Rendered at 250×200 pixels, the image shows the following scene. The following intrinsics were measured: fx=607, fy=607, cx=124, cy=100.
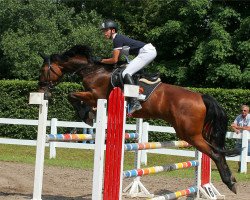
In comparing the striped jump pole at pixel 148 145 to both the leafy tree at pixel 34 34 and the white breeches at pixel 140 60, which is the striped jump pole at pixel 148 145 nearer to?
the white breeches at pixel 140 60

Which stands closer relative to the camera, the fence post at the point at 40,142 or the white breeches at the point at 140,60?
the fence post at the point at 40,142

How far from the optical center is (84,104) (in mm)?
8602

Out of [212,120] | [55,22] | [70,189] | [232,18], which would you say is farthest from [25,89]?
[212,120]

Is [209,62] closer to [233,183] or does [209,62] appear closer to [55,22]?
[55,22]

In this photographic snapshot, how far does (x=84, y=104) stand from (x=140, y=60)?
3.31ft

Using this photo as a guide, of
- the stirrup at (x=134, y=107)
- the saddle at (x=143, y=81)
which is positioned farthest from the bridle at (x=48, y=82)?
the stirrup at (x=134, y=107)

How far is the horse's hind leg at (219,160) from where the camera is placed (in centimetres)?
806

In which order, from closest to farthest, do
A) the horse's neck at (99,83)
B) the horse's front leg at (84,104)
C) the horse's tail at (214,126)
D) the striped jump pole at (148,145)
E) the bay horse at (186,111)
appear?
the striped jump pole at (148,145) < the bay horse at (186,111) < the horse's tail at (214,126) < the horse's front leg at (84,104) < the horse's neck at (99,83)

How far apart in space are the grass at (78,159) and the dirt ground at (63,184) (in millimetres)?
945

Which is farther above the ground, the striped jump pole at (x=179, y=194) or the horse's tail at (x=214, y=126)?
the horse's tail at (x=214, y=126)

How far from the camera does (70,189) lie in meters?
9.67

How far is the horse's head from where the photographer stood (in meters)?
8.93

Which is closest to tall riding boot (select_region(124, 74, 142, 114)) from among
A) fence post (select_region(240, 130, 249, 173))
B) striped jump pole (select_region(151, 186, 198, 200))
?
striped jump pole (select_region(151, 186, 198, 200))

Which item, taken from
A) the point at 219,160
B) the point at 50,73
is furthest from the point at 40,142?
the point at 219,160
